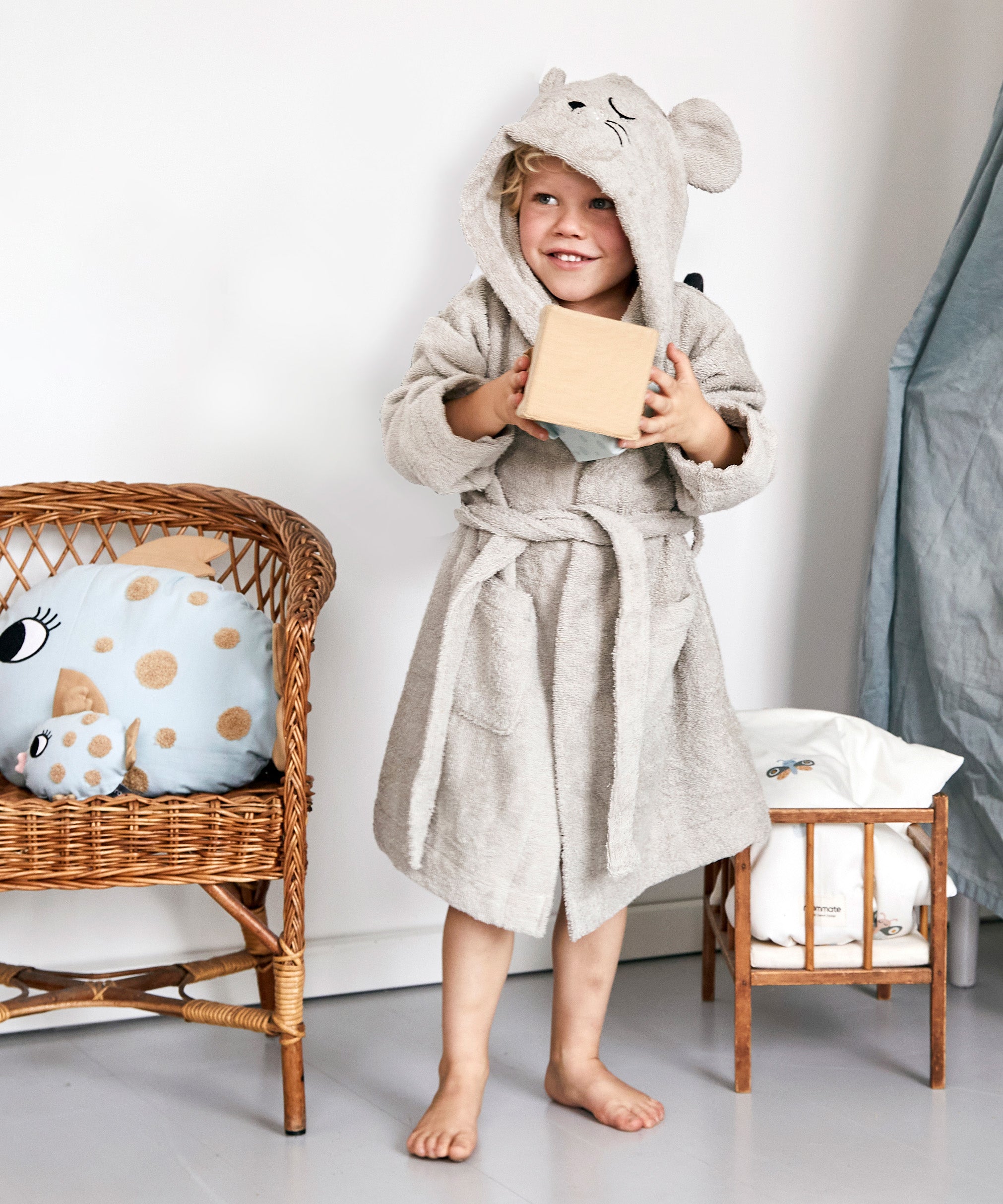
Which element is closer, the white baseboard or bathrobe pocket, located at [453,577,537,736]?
bathrobe pocket, located at [453,577,537,736]

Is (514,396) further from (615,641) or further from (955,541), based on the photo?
(955,541)

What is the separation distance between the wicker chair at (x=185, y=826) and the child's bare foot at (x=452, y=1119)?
0.46 ft

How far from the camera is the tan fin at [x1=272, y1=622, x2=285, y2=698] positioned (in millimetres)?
1302

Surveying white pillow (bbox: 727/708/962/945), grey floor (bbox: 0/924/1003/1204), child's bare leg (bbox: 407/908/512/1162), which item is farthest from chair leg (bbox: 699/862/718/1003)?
child's bare leg (bbox: 407/908/512/1162)

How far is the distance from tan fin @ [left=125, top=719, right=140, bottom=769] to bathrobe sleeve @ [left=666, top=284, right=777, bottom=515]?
64cm

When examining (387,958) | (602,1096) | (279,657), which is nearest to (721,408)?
(279,657)

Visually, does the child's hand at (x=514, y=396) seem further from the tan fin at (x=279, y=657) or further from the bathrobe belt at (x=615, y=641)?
the tan fin at (x=279, y=657)

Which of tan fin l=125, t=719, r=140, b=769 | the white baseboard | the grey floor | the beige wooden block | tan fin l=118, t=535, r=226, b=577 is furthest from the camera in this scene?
the white baseboard

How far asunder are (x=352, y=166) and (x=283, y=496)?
1.51 ft

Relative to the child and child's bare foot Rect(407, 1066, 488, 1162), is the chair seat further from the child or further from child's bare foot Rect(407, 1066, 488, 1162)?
child's bare foot Rect(407, 1066, 488, 1162)

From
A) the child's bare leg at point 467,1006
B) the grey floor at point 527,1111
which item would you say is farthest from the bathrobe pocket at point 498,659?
the grey floor at point 527,1111

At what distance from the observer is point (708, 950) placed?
167 cm

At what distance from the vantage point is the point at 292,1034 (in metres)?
1.27

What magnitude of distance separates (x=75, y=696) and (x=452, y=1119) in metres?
0.60
